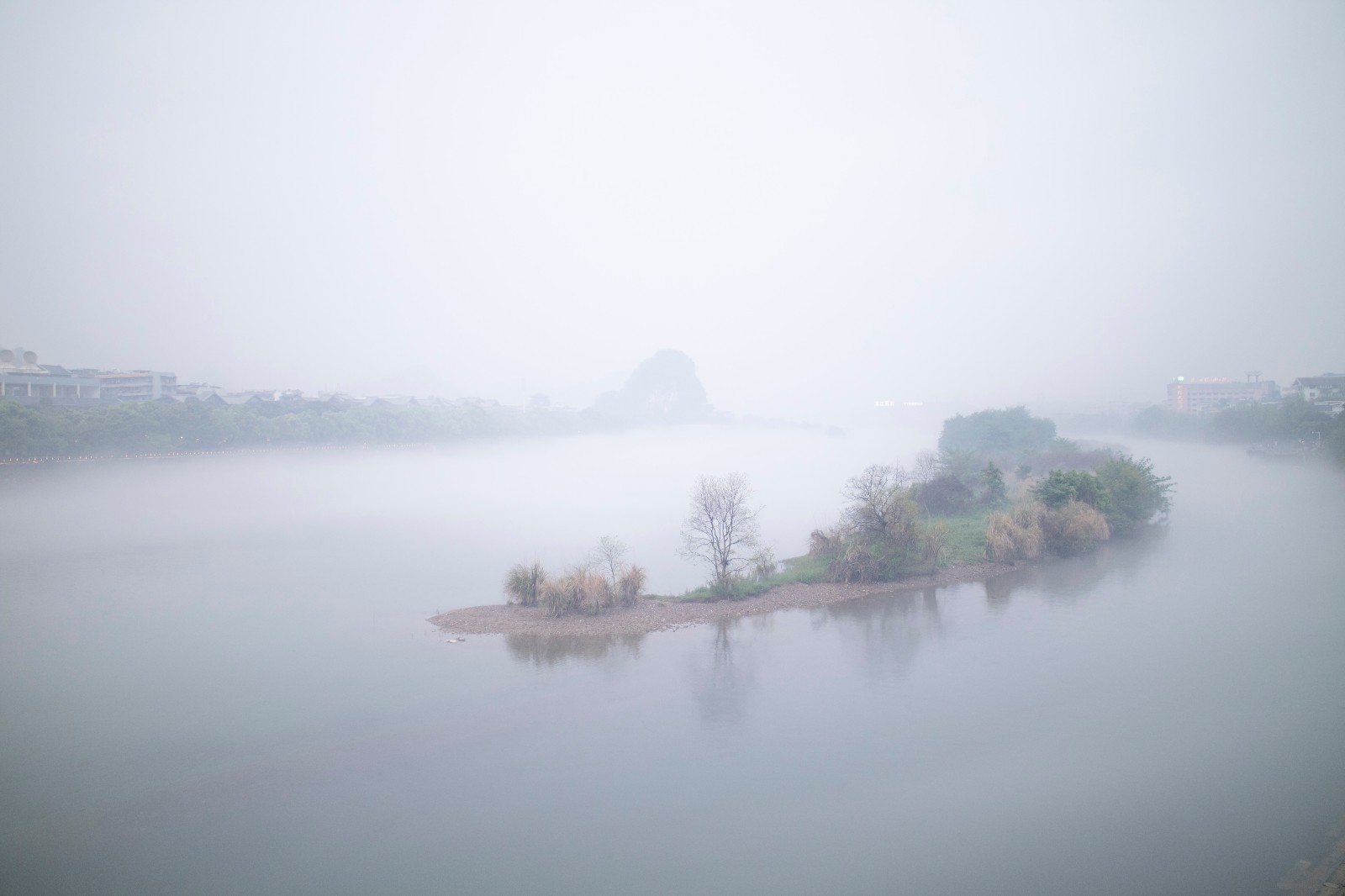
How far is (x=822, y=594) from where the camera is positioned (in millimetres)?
17578

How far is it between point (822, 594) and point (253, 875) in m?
13.5

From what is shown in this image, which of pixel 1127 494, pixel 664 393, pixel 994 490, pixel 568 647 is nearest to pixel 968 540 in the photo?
pixel 994 490

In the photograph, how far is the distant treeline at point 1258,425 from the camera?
40344 mm

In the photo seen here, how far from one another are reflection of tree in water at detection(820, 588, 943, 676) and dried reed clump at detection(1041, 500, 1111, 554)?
240 inches

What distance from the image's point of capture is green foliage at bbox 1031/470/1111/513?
22.6 m

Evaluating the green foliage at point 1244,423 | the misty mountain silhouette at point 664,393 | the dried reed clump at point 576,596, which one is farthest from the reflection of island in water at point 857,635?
the misty mountain silhouette at point 664,393

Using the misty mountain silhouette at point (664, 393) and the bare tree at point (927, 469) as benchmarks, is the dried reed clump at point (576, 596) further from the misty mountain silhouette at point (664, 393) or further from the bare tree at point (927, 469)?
the misty mountain silhouette at point (664, 393)

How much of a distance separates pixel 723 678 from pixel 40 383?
51075mm

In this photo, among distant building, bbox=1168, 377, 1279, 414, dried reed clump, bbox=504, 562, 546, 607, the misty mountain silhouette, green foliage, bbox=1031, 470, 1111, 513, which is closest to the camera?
dried reed clump, bbox=504, 562, 546, 607

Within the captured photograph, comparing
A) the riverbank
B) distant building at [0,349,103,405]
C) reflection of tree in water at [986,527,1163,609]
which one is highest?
distant building at [0,349,103,405]

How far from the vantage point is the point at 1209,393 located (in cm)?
8788

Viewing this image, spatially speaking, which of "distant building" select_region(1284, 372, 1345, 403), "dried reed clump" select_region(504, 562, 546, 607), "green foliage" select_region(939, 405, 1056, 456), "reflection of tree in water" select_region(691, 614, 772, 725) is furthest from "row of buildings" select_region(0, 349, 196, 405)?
"distant building" select_region(1284, 372, 1345, 403)

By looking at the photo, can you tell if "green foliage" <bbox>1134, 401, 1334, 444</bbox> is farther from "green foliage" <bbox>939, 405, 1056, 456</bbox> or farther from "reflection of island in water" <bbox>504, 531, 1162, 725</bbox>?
"reflection of island in water" <bbox>504, 531, 1162, 725</bbox>

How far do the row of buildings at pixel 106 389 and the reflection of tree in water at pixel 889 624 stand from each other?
154ft
